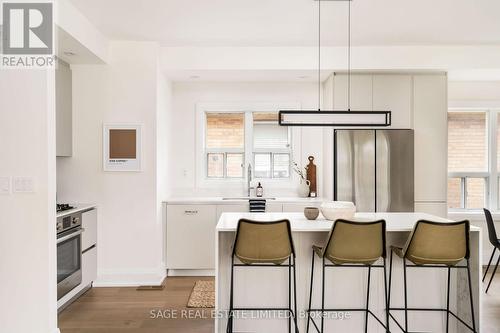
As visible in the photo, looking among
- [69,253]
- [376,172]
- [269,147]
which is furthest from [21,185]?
[376,172]

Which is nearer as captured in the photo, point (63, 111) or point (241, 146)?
point (63, 111)

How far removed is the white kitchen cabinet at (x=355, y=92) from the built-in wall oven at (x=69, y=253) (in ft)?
10.5

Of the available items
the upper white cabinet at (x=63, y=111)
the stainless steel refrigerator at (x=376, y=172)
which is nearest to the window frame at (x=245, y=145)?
the stainless steel refrigerator at (x=376, y=172)

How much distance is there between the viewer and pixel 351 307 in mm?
3092

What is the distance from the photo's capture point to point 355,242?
2717mm

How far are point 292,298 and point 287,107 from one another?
2930mm

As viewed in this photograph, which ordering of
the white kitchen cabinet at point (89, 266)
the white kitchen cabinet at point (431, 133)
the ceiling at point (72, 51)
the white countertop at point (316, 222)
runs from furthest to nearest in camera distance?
the white kitchen cabinet at point (431, 133) < the white kitchen cabinet at point (89, 266) < the ceiling at point (72, 51) < the white countertop at point (316, 222)

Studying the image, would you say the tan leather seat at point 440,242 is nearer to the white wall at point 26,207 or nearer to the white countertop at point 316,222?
the white countertop at point 316,222

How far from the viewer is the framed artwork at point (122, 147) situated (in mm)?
4352

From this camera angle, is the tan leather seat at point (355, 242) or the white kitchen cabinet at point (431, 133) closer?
the tan leather seat at point (355, 242)

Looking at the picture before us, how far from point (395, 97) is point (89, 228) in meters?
3.90

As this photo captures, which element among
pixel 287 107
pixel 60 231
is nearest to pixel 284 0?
pixel 287 107

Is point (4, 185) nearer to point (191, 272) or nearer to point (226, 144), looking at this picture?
point (191, 272)

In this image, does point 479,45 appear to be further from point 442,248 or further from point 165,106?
point 165,106
